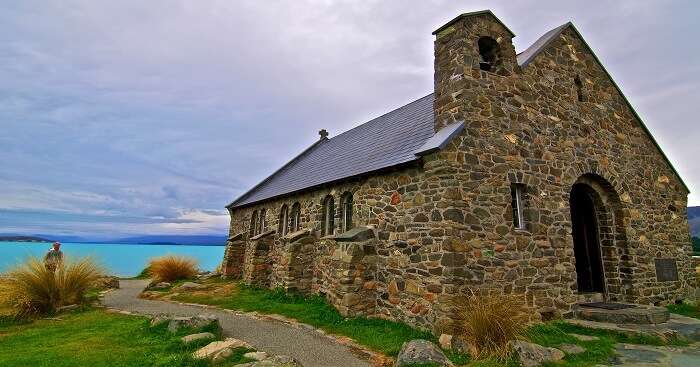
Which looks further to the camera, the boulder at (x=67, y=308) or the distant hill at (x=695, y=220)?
the distant hill at (x=695, y=220)

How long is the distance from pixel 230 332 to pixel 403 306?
4.19 meters

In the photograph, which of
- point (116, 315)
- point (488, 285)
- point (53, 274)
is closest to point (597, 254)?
point (488, 285)

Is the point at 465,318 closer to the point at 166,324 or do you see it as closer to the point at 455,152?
the point at 455,152

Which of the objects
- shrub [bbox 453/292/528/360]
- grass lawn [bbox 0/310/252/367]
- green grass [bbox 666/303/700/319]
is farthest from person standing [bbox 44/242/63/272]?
green grass [bbox 666/303/700/319]

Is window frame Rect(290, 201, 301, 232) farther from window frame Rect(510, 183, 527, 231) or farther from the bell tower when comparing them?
window frame Rect(510, 183, 527, 231)

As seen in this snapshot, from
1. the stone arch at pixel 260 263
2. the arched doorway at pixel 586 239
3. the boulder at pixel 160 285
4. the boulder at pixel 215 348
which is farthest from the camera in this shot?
the boulder at pixel 160 285

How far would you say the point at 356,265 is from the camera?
9.94 meters

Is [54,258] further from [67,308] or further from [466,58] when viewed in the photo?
[466,58]

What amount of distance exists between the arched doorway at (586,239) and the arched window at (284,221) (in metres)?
10.9

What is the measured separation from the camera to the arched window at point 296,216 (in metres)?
15.7

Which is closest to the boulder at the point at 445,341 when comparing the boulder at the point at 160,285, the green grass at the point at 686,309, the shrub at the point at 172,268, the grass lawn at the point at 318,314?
the grass lawn at the point at 318,314

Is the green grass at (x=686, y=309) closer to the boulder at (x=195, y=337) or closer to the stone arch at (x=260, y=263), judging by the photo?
the boulder at (x=195, y=337)

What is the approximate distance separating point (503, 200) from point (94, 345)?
9419 millimetres

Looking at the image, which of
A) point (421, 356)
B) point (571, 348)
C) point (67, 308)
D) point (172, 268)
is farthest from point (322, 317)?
point (172, 268)
